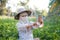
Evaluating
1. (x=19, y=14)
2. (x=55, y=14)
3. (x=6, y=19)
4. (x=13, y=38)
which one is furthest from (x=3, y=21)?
(x=55, y=14)

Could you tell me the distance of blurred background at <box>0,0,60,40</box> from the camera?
2.18 metres

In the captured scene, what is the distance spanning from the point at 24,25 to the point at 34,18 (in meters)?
0.26

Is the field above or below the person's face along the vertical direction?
below

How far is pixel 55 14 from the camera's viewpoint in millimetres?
2281

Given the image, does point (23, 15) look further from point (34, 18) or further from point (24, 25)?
point (34, 18)

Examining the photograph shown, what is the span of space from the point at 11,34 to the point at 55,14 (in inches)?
19.1

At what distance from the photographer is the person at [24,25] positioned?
75.4 inches

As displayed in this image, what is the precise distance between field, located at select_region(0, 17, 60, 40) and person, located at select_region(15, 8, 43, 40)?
0.64 feet

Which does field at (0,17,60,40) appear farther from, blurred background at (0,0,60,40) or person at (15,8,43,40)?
person at (15,8,43,40)

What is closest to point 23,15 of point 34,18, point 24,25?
point 24,25

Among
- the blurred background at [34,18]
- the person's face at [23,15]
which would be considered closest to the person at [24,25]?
the person's face at [23,15]

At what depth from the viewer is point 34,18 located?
2166 millimetres

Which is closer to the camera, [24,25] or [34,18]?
[24,25]

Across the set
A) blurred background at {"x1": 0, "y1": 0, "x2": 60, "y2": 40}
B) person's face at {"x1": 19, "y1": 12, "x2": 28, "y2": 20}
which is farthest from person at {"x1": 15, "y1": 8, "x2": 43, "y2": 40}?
blurred background at {"x1": 0, "y1": 0, "x2": 60, "y2": 40}
